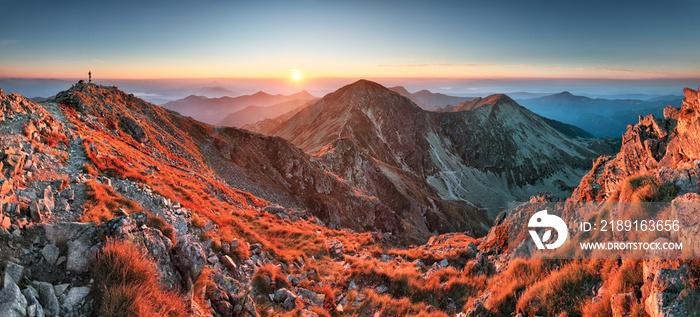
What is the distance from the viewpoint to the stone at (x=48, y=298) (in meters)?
5.19

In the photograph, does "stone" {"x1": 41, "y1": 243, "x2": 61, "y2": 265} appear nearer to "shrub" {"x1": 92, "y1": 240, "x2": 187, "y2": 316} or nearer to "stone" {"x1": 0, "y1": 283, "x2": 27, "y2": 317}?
"shrub" {"x1": 92, "y1": 240, "x2": 187, "y2": 316}

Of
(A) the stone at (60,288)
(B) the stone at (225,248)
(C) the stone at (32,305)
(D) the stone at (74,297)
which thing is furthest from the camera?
(B) the stone at (225,248)

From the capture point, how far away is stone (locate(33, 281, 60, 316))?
204 inches

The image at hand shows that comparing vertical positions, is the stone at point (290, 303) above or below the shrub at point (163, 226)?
below

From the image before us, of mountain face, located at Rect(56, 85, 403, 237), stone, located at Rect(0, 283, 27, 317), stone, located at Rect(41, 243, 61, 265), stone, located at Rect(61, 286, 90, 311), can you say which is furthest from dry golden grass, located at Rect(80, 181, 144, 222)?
mountain face, located at Rect(56, 85, 403, 237)

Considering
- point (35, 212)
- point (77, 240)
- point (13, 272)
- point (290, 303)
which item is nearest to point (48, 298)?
point (13, 272)

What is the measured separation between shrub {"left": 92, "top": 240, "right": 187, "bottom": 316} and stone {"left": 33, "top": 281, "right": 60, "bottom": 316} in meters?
0.60

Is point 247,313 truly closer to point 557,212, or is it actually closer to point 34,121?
point 557,212

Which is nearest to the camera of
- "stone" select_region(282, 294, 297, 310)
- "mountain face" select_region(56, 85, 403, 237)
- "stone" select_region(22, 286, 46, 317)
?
"stone" select_region(22, 286, 46, 317)

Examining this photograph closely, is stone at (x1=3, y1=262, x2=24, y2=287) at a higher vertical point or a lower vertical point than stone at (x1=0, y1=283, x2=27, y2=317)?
higher

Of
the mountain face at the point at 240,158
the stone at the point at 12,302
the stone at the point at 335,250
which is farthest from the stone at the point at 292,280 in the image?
the mountain face at the point at 240,158

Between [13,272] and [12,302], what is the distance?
975 mm

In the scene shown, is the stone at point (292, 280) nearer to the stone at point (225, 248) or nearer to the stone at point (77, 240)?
the stone at point (225, 248)

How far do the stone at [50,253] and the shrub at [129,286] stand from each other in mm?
829
